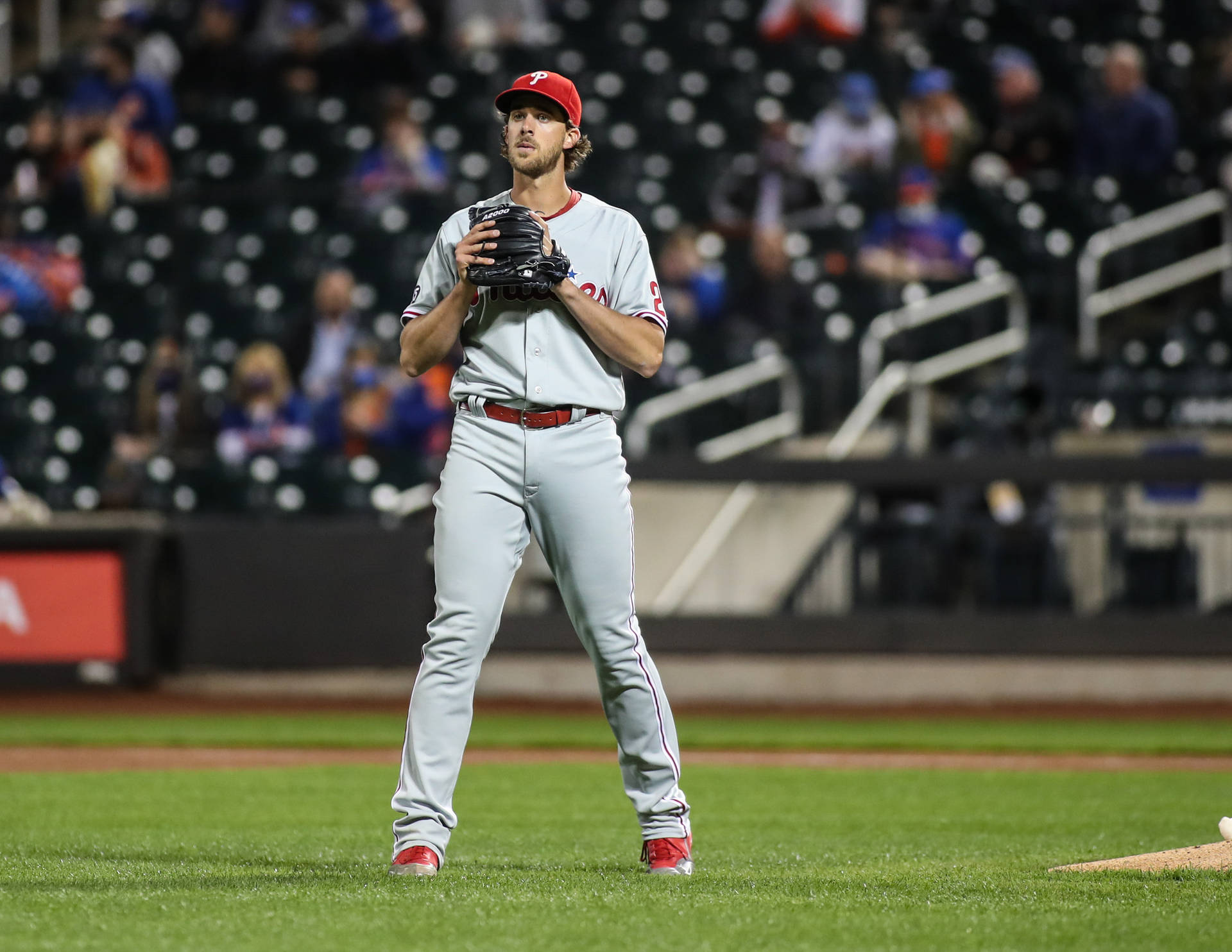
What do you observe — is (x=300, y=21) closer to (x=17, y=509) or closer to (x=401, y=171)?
(x=401, y=171)

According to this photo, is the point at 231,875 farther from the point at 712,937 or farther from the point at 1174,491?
the point at 1174,491

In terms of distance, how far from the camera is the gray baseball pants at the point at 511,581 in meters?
4.46

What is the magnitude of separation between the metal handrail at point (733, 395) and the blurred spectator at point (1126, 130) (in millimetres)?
3492

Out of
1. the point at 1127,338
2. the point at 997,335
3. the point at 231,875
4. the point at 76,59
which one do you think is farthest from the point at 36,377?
the point at 231,875

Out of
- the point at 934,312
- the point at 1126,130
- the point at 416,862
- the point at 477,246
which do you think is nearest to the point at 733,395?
the point at 934,312

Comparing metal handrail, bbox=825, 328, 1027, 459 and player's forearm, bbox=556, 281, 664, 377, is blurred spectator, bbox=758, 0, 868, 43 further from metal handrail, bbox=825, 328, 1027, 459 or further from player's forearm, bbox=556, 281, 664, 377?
player's forearm, bbox=556, 281, 664, 377

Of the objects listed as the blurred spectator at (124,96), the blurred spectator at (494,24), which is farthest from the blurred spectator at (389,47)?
the blurred spectator at (124,96)

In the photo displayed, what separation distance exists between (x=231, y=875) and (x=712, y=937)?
1.46 m

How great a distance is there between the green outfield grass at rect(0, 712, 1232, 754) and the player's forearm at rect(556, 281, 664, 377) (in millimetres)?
5107

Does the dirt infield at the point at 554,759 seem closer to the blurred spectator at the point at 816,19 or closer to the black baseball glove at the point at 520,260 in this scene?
the black baseball glove at the point at 520,260

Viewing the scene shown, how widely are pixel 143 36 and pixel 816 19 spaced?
705 cm

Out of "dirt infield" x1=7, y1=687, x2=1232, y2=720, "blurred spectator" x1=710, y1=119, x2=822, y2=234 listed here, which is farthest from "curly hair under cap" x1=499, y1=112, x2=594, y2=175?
"blurred spectator" x1=710, y1=119, x2=822, y2=234

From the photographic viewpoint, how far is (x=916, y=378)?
42.4 ft

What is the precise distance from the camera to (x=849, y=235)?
1442cm
